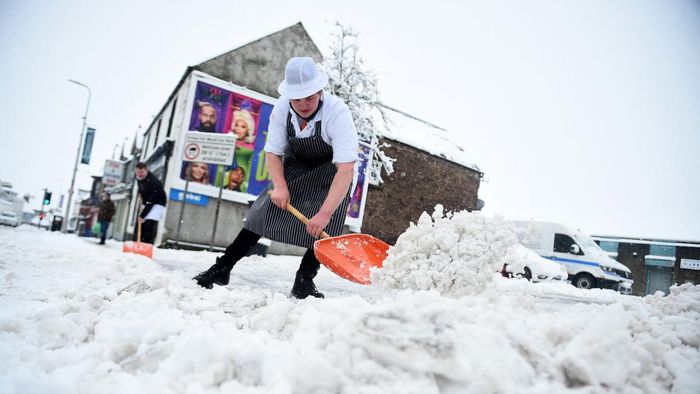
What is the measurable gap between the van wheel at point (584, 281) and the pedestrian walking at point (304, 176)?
13441mm

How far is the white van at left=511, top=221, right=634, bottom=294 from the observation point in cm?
1353

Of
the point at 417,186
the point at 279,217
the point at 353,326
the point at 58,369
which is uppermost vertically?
the point at 417,186

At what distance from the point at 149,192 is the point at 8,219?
67.4 feet

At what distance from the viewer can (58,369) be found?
46.8 inches

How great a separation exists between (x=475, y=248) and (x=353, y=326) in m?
1.39

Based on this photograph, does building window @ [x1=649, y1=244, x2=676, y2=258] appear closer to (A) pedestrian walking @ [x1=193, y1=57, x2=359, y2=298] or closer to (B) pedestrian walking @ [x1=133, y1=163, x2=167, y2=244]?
(B) pedestrian walking @ [x1=133, y1=163, x2=167, y2=244]

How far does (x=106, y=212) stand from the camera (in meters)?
12.6

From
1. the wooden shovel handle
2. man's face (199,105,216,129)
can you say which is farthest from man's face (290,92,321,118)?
man's face (199,105,216,129)

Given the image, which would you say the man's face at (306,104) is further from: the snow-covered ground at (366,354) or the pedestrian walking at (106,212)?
the pedestrian walking at (106,212)

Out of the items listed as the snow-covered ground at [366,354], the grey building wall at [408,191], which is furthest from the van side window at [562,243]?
the snow-covered ground at [366,354]

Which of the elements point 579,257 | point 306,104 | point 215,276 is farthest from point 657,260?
point 215,276

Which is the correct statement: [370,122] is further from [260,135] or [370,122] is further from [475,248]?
[475,248]

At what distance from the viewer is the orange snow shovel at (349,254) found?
2.59 metres

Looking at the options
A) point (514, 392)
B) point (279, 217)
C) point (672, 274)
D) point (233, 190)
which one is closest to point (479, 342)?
point (514, 392)
